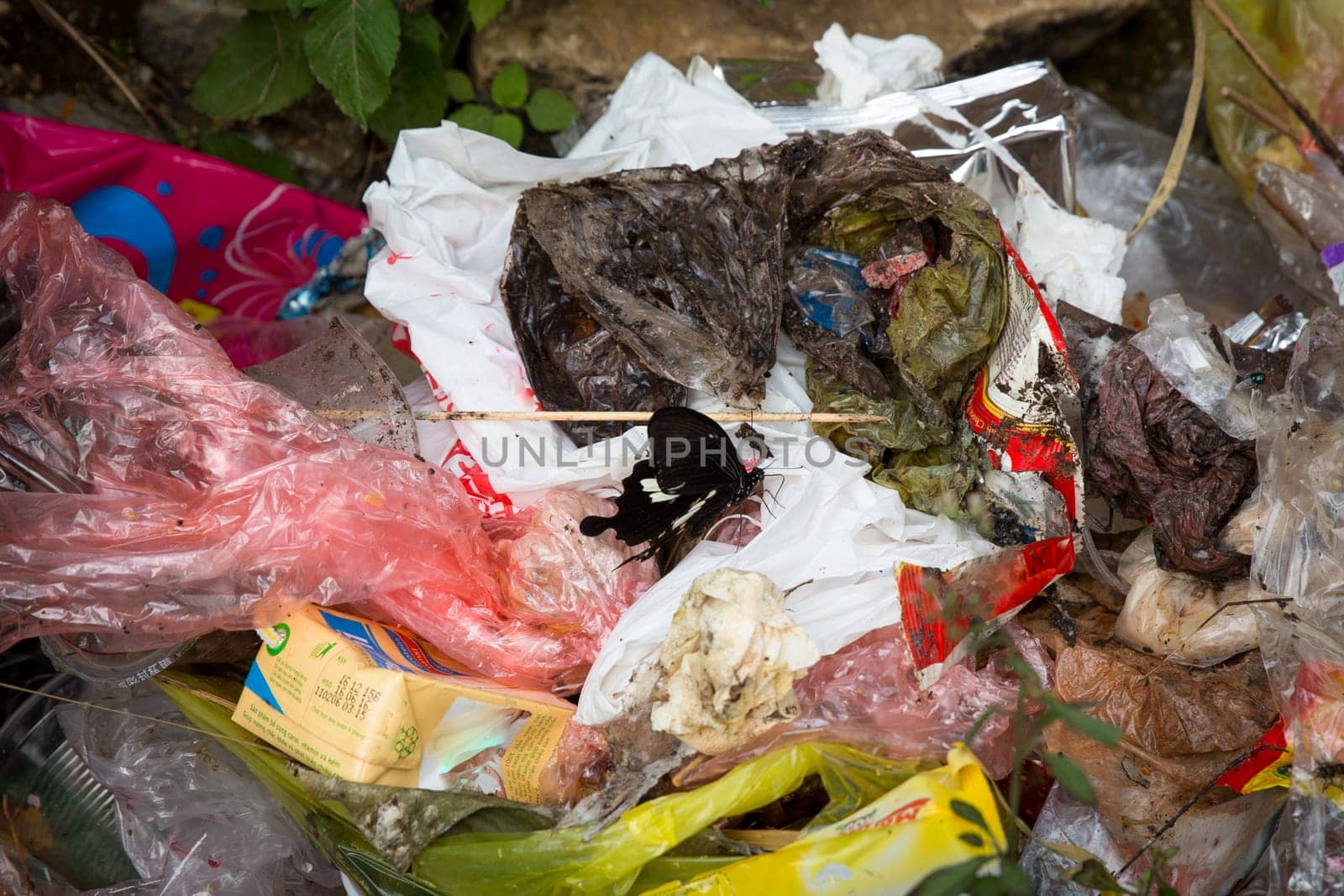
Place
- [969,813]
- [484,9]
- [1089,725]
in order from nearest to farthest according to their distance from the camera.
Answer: [1089,725], [969,813], [484,9]

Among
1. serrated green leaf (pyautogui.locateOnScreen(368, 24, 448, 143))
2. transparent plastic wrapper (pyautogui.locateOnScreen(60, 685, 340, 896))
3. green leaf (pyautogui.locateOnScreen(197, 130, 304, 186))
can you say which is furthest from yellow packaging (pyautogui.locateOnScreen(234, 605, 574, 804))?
green leaf (pyautogui.locateOnScreen(197, 130, 304, 186))

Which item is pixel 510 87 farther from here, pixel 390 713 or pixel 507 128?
pixel 390 713

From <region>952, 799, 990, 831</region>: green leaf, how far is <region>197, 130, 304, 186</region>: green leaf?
72.4 inches

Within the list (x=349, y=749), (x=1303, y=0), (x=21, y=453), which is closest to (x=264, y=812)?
(x=349, y=749)

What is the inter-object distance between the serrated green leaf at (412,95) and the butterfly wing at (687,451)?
0.96 meters

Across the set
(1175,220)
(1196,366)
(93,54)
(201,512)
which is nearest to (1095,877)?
(1196,366)

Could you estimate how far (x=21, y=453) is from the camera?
1.33m

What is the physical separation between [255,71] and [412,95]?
0.98 ft

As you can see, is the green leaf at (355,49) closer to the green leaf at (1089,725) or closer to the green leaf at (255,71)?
the green leaf at (255,71)

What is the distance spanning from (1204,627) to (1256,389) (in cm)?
33

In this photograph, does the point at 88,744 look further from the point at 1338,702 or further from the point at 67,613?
the point at 1338,702

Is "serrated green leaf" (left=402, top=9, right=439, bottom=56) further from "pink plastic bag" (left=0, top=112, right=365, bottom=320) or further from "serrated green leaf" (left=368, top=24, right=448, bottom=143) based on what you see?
"pink plastic bag" (left=0, top=112, right=365, bottom=320)

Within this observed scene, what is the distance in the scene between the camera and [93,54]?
83.2 inches

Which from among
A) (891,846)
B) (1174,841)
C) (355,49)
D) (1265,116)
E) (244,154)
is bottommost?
(1174,841)
